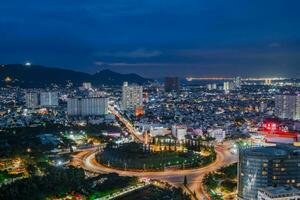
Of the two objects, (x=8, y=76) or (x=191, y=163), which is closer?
(x=191, y=163)

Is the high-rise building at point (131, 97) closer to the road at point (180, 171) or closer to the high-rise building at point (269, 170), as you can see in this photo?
the road at point (180, 171)

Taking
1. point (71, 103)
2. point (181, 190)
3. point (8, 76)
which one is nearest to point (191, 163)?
point (181, 190)

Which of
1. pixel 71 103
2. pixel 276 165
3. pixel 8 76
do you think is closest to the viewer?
pixel 276 165

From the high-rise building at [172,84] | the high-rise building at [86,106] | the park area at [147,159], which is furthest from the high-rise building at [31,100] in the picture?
the high-rise building at [172,84]

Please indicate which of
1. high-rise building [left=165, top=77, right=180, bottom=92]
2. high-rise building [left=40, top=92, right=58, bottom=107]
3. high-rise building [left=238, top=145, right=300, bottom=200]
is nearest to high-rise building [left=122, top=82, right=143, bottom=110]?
high-rise building [left=40, top=92, right=58, bottom=107]

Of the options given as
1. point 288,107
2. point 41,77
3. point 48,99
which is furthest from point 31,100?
point 288,107

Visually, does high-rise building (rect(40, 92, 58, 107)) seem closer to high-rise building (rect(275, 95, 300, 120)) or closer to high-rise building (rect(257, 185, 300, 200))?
high-rise building (rect(275, 95, 300, 120))

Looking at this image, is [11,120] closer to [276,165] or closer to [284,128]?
[284,128]
